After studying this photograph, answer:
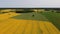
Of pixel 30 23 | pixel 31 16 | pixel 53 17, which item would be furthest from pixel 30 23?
pixel 53 17

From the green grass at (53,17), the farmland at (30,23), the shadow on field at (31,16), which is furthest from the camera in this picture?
the shadow on field at (31,16)

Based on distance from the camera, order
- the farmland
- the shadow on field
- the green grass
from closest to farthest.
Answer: the farmland → the green grass → the shadow on field

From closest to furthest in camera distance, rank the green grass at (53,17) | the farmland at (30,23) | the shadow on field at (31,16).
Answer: the farmland at (30,23), the green grass at (53,17), the shadow on field at (31,16)

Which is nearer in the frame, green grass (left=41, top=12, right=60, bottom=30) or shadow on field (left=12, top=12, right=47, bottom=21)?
green grass (left=41, top=12, right=60, bottom=30)

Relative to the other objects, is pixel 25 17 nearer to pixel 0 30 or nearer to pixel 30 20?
pixel 30 20

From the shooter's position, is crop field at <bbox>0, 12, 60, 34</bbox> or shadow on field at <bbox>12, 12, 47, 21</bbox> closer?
crop field at <bbox>0, 12, 60, 34</bbox>

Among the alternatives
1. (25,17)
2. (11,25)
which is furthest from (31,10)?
(11,25)

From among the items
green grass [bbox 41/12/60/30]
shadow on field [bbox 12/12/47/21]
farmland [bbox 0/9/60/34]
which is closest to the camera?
farmland [bbox 0/9/60/34]

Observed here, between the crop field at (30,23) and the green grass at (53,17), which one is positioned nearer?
the crop field at (30,23)
